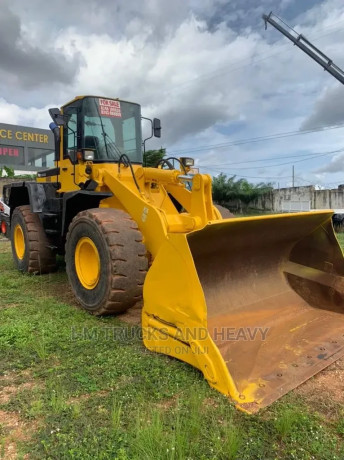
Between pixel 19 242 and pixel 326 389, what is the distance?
581 cm

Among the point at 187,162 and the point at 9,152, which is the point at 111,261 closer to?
the point at 187,162

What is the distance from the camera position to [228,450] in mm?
2191

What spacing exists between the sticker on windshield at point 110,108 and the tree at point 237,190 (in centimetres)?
2406

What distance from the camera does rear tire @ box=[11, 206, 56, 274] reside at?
6359 millimetres

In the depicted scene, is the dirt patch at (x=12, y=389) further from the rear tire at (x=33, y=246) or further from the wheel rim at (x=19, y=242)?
the wheel rim at (x=19, y=242)

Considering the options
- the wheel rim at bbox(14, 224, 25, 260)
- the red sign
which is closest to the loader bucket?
the wheel rim at bbox(14, 224, 25, 260)

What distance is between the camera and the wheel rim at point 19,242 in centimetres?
699

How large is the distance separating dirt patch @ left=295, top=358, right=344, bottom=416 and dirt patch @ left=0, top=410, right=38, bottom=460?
181 cm

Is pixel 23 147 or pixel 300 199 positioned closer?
pixel 300 199

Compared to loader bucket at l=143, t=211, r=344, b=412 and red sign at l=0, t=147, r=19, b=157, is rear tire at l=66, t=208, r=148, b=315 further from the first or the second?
red sign at l=0, t=147, r=19, b=157

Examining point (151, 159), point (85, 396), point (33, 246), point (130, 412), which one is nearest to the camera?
point (130, 412)

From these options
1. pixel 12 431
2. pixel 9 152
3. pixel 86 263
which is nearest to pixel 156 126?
pixel 86 263

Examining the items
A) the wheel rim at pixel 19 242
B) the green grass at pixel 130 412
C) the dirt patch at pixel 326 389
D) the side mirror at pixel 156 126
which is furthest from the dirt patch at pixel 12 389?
the wheel rim at pixel 19 242

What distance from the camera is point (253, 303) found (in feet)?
13.3
